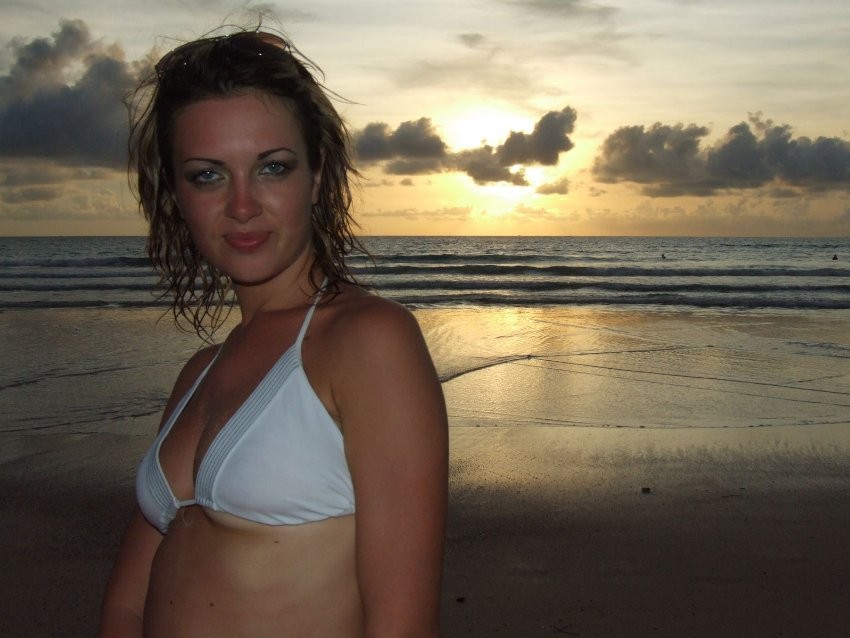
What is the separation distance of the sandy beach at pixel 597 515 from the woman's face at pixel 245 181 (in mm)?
2771

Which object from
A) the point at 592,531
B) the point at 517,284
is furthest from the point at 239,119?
the point at 517,284

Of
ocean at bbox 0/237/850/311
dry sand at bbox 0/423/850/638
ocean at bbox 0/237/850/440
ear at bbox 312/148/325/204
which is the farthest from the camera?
ocean at bbox 0/237/850/311

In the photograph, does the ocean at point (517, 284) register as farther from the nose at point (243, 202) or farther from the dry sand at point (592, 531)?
the nose at point (243, 202)

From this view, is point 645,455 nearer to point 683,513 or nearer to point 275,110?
point 683,513

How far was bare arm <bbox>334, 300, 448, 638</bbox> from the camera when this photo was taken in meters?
1.33

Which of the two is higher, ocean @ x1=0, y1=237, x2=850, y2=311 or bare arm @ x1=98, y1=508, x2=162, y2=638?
bare arm @ x1=98, y1=508, x2=162, y2=638

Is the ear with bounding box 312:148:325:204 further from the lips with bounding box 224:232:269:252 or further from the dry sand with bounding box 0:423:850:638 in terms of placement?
the dry sand with bounding box 0:423:850:638

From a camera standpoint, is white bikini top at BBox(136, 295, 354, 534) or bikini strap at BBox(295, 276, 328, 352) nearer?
white bikini top at BBox(136, 295, 354, 534)

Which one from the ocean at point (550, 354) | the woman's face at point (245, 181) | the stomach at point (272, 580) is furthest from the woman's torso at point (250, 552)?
the ocean at point (550, 354)

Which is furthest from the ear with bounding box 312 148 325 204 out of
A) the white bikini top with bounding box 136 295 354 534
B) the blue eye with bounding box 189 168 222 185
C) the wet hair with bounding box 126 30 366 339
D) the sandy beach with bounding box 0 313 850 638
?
the sandy beach with bounding box 0 313 850 638

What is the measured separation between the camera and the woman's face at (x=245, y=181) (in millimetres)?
1663

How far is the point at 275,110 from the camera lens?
1697 millimetres

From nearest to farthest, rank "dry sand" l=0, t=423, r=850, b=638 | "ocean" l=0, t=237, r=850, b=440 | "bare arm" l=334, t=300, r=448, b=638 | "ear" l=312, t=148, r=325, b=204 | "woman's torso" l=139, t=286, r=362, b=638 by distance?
"bare arm" l=334, t=300, r=448, b=638
"woman's torso" l=139, t=286, r=362, b=638
"ear" l=312, t=148, r=325, b=204
"dry sand" l=0, t=423, r=850, b=638
"ocean" l=0, t=237, r=850, b=440

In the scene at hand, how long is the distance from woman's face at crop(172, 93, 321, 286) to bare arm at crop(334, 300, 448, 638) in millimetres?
453
